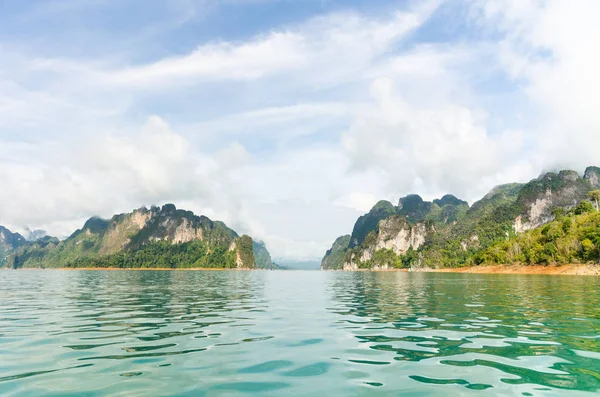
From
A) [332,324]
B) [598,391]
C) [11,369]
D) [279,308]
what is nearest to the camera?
[598,391]

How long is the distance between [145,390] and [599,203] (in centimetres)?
20516

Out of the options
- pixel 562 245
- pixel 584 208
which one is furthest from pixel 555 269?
pixel 584 208

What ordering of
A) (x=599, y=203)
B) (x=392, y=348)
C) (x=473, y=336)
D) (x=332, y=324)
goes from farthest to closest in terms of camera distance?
(x=599, y=203), (x=332, y=324), (x=473, y=336), (x=392, y=348)

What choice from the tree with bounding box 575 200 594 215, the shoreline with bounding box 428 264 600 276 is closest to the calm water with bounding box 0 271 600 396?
the shoreline with bounding box 428 264 600 276

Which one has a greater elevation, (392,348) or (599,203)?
(599,203)

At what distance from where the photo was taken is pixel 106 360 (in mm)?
12195

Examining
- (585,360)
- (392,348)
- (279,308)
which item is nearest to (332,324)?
(392,348)

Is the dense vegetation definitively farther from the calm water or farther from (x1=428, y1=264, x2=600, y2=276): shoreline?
the calm water

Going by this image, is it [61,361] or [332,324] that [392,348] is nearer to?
[332,324]

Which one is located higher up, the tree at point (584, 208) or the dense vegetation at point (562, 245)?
the tree at point (584, 208)

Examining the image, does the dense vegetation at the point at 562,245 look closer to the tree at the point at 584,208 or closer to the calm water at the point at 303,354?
the tree at the point at 584,208

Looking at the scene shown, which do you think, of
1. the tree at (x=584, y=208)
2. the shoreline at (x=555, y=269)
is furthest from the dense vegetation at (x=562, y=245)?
the shoreline at (x=555, y=269)

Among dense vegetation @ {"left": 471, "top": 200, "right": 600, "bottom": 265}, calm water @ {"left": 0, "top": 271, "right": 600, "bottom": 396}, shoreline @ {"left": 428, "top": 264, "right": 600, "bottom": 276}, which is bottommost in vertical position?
shoreline @ {"left": 428, "top": 264, "right": 600, "bottom": 276}

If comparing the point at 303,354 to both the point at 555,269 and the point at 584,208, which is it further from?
the point at 584,208
